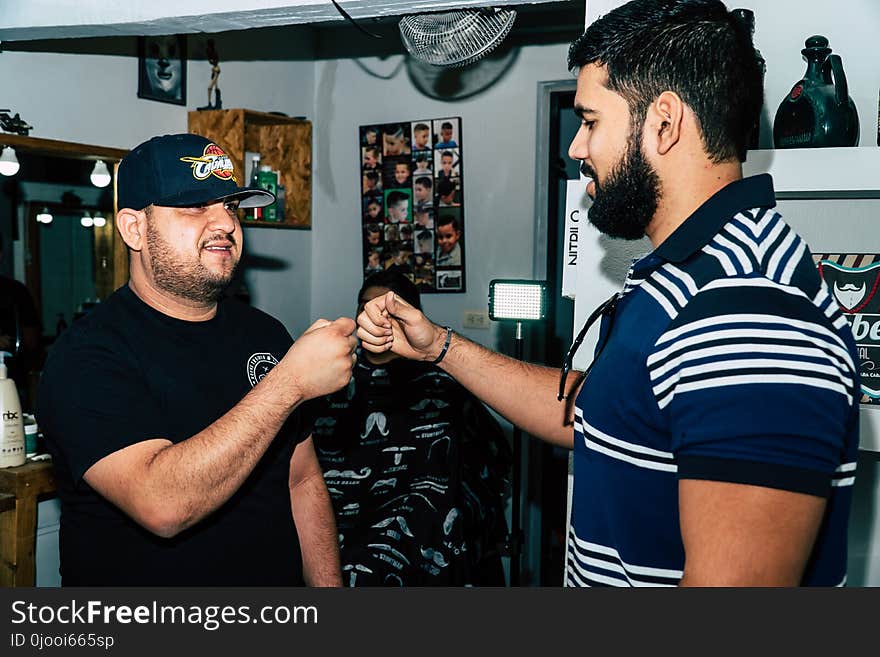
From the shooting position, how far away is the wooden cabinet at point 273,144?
3.62 m

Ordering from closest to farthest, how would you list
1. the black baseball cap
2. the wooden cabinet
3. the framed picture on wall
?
1. the black baseball cap
2. the framed picture on wall
3. the wooden cabinet

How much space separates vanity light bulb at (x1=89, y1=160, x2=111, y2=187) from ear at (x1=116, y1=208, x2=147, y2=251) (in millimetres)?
1532

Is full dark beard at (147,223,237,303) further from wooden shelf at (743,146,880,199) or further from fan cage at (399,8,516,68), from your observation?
fan cage at (399,8,516,68)

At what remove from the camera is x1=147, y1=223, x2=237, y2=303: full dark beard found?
1.67 m

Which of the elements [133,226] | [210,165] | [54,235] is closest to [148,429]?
[133,226]

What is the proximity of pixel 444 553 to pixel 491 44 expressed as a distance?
6.07ft

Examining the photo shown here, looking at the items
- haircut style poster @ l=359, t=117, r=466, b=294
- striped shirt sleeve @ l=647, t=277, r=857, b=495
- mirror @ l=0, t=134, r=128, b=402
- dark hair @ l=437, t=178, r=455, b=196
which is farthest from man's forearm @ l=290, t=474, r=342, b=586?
dark hair @ l=437, t=178, r=455, b=196

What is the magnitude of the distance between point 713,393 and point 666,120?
→ 419mm

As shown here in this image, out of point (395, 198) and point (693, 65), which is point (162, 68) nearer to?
point (395, 198)

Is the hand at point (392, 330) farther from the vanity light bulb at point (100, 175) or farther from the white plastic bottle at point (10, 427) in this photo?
the vanity light bulb at point (100, 175)

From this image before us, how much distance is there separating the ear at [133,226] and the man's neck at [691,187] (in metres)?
1.12

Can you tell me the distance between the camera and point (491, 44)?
274 centimetres

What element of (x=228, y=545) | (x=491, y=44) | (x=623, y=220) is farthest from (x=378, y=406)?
(x=623, y=220)
